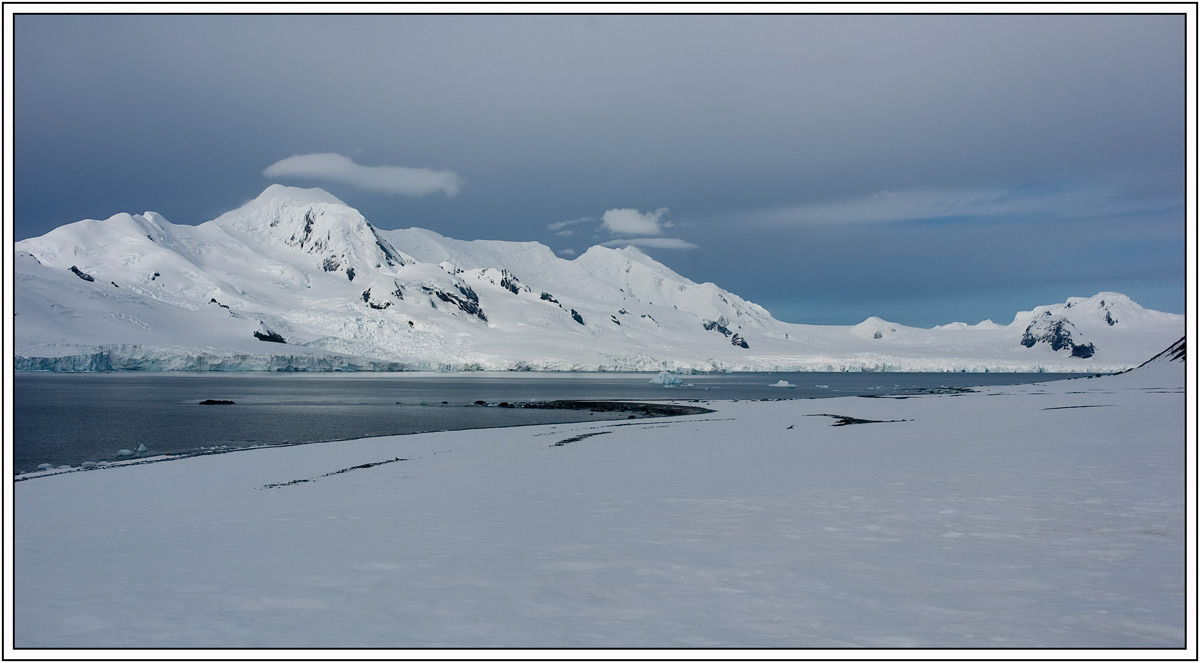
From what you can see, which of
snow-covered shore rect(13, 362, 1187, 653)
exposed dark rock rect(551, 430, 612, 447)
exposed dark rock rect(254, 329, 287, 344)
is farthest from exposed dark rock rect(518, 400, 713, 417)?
exposed dark rock rect(254, 329, 287, 344)

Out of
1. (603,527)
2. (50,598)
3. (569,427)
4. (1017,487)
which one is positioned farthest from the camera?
(569,427)

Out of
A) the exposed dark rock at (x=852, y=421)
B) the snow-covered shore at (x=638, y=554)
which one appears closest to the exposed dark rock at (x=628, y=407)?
the exposed dark rock at (x=852, y=421)

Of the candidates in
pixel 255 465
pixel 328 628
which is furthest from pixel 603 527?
pixel 255 465

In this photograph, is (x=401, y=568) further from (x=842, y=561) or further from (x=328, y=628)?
(x=842, y=561)

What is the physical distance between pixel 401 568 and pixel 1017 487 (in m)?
10.1

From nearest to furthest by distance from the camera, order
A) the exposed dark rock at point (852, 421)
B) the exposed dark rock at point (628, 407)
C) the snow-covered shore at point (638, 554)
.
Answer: the snow-covered shore at point (638, 554), the exposed dark rock at point (852, 421), the exposed dark rock at point (628, 407)

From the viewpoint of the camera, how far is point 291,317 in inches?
7382

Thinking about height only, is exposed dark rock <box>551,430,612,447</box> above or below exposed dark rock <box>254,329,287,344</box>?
below

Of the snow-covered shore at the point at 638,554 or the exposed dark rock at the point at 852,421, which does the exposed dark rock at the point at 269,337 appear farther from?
the snow-covered shore at the point at 638,554

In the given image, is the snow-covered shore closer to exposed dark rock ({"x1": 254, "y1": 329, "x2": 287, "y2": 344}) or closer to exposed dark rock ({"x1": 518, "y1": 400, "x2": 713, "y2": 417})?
exposed dark rock ({"x1": 518, "y1": 400, "x2": 713, "y2": 417})

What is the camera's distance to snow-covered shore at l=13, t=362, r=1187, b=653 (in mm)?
6758

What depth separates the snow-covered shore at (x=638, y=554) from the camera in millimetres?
6758

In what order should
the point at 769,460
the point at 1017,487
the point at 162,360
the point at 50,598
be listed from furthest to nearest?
the point at 162,360, the point at 769,460, the point at 1017,487, the point at 50,598

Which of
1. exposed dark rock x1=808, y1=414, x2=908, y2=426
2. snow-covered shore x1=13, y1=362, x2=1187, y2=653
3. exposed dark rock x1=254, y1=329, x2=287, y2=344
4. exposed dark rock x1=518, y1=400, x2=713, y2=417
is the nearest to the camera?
snow-covered shore x1=13, y1=362, x2=1187, y2=653
